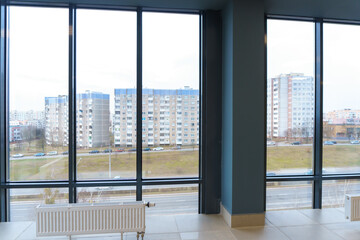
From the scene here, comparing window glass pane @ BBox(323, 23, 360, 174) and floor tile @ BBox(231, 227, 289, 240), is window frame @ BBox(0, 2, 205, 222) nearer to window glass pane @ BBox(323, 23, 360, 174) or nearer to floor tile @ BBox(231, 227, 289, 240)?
floor tile @ BBox(231, 227, 289, 240)

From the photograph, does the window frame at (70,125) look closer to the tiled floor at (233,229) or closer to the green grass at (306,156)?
the tiled floor at (233,229)

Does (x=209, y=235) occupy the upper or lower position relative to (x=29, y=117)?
lower

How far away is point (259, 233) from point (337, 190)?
1766 mm

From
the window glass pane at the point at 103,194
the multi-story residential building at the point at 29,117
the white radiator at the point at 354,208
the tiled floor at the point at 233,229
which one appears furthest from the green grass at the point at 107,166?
the white radiator at the point at 354,208

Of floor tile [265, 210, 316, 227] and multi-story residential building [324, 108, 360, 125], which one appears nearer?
floor tile [265, 210, 316, 227]

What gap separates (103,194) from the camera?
130 inches

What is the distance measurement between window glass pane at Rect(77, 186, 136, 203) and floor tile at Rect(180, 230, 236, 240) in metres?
1.00

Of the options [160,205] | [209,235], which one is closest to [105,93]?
[160,205]

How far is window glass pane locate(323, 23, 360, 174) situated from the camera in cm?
364

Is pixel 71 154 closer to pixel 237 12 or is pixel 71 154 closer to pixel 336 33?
pixel 237 12

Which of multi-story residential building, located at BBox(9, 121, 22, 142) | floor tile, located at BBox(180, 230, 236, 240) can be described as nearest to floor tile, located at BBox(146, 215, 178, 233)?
floor tile, located at BBox(180, 230, 236, 240)

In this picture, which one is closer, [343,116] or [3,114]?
[3,114]

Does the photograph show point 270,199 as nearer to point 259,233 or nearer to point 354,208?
point 259,233

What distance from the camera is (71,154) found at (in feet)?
10.6
